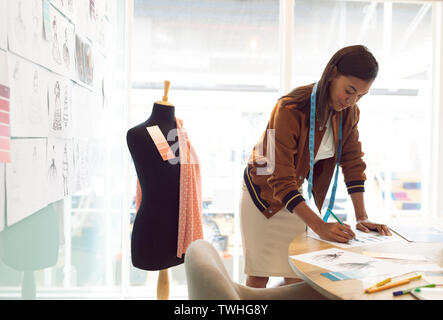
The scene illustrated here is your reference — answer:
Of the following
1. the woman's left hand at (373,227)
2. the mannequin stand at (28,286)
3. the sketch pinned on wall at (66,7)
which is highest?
the sketch pinned on wall at (66,7)

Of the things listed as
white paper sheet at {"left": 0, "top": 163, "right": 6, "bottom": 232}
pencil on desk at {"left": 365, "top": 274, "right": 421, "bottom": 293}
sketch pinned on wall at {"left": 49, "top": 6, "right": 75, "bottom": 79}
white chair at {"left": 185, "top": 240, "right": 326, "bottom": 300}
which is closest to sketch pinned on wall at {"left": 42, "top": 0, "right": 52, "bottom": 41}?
sketch pinned on wall at {"left": 49, "top": 6, "right": 75, "bottom": 79}

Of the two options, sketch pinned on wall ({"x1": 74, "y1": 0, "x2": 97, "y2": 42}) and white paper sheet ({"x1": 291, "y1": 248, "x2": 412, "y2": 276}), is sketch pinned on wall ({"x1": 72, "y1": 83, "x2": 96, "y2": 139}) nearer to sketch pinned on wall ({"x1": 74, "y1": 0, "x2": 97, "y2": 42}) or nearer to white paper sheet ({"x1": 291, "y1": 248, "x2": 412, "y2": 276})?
sketch pinned on wall ({"x1": 74, "y1": 0, "x2": 97, "y2": 42})

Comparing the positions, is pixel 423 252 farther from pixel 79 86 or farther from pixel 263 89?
pixel 263 89

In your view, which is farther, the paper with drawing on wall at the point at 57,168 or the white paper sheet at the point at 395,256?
the paper with drawing on wall at the point at 57,168

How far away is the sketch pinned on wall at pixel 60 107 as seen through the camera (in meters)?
1.37

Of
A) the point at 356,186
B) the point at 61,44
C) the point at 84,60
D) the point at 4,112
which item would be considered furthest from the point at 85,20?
the point at 356,186

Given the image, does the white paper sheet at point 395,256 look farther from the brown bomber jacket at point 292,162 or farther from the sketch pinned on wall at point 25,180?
the sketch pinned on wall at point 25,180

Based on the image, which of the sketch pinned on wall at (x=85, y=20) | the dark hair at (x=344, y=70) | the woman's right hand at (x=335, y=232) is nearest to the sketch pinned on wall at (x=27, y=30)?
the sketch pinned on wall at (x=85, y=20)

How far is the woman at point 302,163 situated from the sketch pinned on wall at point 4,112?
91cm

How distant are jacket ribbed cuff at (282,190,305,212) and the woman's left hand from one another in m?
0.30

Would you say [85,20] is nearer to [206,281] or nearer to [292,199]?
[292,199]

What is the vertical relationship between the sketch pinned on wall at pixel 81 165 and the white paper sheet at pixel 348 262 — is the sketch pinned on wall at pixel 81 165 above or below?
above

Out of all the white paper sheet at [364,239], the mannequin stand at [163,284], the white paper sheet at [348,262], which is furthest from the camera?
the mannequin stand at [163,284]

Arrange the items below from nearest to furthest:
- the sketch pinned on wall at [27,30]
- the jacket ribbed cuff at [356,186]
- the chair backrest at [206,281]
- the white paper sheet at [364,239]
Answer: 1. the chair backrest at [206,281]
2. the sketch pinned on wall at [27,30]
3. the white paper sheet at [364,239]
4. the jacket ribbed cuff at [356,186]
